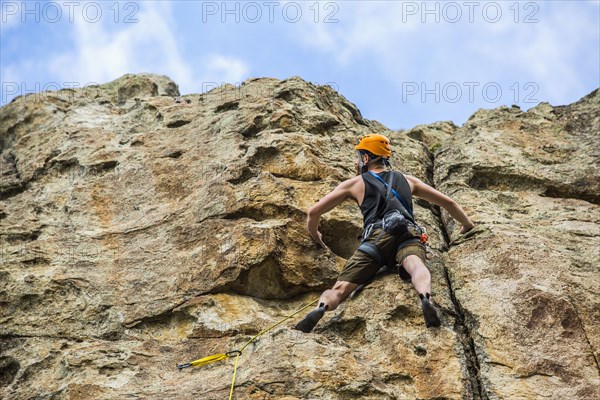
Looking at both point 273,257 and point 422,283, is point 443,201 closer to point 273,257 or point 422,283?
point 422,283

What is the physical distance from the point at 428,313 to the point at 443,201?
2.20 m

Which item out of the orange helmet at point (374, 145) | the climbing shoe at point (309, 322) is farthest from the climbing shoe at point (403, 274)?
the orange helmet at point (374, 145)

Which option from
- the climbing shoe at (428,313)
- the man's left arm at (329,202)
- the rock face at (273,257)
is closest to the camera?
the rock face at (273,257)

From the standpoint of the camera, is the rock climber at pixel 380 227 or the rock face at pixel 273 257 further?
the rock climber at pixel 380 227

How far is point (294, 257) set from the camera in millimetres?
9117

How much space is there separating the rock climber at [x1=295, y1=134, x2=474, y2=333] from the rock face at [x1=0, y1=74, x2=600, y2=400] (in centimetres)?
23

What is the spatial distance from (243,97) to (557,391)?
771 centimetres

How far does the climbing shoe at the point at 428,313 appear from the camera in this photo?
750 centimetres

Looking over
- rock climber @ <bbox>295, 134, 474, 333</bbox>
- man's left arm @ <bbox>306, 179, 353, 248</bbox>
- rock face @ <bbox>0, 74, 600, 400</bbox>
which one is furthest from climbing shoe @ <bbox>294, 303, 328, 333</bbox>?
man's left arm @ <bbox>306, 179, 353, 248</bbox>

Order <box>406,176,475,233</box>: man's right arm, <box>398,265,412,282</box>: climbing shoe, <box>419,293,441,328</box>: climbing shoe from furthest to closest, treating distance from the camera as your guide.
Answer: <box>406,176,475,233</box>: man's right arm, <box>398,265,412,282</box>: climbing shoe, <box>419,293,441,328</box>: climbing shoe

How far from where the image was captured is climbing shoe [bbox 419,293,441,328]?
750 centimetres

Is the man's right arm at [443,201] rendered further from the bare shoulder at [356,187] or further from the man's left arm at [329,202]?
the man's left arm at [329,202]

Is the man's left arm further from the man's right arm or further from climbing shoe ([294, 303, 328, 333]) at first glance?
climbing shoe ([294, 303, 328, 333])

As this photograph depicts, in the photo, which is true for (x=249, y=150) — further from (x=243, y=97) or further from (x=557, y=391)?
(x=557, y=391)
